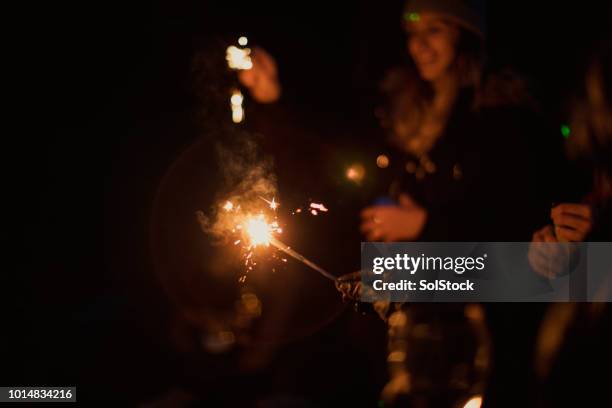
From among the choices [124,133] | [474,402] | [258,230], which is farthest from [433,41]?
[124,133]

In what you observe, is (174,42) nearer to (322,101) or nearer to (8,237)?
(322,101)

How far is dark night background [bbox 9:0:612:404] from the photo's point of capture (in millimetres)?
3402

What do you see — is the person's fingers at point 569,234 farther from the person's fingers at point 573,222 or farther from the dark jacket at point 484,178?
the dark jacket at point 484,178

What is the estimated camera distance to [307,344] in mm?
3449

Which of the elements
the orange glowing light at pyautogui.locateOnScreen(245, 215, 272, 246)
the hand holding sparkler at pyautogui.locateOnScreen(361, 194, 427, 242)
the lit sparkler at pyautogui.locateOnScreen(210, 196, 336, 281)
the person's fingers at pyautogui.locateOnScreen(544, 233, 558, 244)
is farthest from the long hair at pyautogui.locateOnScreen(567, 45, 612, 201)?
the orange glowing light at pyautogui.locateOnScreen(245, 215, 272, 246)

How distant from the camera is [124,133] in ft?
13.0

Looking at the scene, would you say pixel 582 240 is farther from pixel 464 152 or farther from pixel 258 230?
pixel 258 230

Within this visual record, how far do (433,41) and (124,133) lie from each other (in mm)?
2108

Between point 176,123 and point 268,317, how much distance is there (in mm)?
1420

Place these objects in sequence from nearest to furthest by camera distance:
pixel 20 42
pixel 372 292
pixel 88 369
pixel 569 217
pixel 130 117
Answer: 1. pixel 569 217
2. pixel 372 292
3. pixel 88 369
4. pixel 20 42
5. pixel 130 117

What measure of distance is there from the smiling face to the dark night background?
259mm

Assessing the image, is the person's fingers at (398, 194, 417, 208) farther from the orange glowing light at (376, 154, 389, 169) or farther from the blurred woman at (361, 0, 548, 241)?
the orange glowing light at (376, 154, 389, 169)

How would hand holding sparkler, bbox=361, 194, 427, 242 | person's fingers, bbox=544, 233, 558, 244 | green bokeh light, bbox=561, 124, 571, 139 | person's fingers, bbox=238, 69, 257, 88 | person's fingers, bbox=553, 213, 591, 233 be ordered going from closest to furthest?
person's fingers, bbox=553, 213, 591, 233 → person's fingers, bbox=544, 233, 558, 244 → green bokeh light, bbox=561, 124, 571, 139 → hand holding sparkler, bbox=361, 194, 427, 242 → person's fingers, bbox=238, 69, 257, 88

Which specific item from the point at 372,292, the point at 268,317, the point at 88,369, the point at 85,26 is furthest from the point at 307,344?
the point at 85,26
